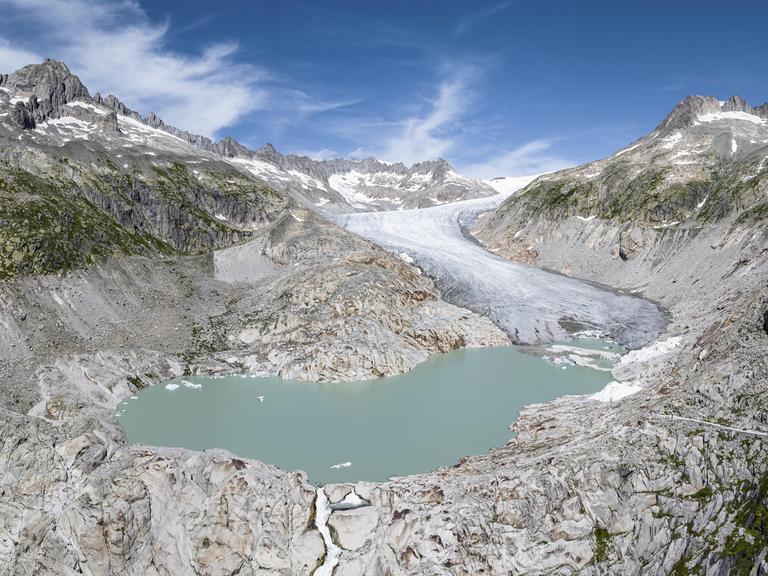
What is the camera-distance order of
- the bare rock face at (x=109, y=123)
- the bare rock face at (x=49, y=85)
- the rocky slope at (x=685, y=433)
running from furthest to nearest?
the bare rock face at (x=49, y=85) → the bare rock face at (x=109, y=123) → the rocky slope at (x=685, y=433)

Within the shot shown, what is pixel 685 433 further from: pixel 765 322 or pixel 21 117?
pixel 21 117

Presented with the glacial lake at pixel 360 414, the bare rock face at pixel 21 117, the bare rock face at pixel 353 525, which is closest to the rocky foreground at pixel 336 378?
the bare rock face at pixel 353 525

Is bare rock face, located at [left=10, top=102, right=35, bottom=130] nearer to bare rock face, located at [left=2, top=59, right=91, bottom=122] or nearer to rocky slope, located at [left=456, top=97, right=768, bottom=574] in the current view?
bare rock face, located at [left=2, top=59, right=91, bottom=122]

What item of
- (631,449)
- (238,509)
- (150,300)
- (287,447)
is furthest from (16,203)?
(631,449)

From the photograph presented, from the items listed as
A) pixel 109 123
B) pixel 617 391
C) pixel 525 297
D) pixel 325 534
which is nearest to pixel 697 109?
pixel 525 297

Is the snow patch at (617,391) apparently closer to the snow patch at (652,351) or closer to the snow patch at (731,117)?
the snow patch at (652,351)

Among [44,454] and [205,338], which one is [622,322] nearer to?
[205,338]

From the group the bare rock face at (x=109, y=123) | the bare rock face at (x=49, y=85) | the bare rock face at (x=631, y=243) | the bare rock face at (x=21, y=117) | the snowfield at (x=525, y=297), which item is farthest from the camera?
the bare rock face at (x=49, y=85)

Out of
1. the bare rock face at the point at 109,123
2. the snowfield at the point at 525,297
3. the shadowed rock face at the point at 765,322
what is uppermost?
the bare rock face at the point at 109,123
